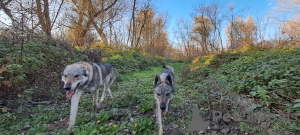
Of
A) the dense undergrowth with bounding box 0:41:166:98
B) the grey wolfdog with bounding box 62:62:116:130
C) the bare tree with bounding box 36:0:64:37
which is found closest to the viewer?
the grey wolfdog with bounding box 62:62:116:130

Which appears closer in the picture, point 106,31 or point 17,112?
point 17,112

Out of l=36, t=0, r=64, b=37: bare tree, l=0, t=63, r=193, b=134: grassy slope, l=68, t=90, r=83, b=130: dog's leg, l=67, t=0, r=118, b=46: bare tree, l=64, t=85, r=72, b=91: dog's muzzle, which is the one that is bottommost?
l=0, t=63, r=193, b=134: grassy slope

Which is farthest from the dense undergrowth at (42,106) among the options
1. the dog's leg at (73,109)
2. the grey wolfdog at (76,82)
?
the grey wolfdog at (76,82)

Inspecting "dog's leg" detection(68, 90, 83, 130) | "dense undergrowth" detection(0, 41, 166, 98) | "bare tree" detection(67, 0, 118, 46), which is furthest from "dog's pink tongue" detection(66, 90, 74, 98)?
"bare tree" detection(67, 0, 118, 46)

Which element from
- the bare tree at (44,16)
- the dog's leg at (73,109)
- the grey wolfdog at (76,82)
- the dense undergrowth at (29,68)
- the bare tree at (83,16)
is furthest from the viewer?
the bare tree at (83,16)

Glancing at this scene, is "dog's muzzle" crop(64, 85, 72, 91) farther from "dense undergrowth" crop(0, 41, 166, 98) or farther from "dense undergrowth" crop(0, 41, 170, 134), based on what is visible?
"dense undergrowth" crop(0, 41, 166, 98)

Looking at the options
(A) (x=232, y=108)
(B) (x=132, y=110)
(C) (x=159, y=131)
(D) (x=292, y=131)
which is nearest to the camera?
(D) (x=292, y=131)

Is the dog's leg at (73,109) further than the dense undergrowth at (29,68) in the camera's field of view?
No

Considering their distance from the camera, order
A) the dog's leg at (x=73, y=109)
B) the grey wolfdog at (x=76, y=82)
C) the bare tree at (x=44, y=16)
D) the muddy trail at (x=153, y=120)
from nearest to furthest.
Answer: the muddy trail at (x=153, y=120), the grey wolfdog at (x=76, y=82), the dog's leg at (x=73, y=109), the bare tree at (x=44, y=16)

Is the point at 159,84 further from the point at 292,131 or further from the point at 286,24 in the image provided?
the point at 286,24

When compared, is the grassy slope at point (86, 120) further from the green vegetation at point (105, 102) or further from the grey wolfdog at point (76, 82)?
the grey wolfdog at point (76, 82)

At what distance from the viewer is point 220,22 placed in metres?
22.1

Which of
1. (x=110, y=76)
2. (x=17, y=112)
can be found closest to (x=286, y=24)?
(x=110, y=76)

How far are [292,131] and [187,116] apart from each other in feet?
5.75
